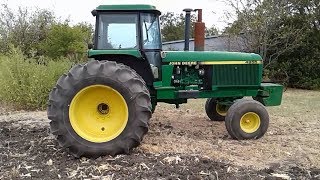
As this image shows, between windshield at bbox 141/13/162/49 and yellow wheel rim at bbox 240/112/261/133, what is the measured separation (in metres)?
1.72

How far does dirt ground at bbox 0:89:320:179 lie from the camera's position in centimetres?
507

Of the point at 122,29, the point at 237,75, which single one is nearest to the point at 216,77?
the point at 237,75

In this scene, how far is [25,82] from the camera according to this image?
1149cm

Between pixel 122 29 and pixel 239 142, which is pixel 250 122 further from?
pixel 122 29

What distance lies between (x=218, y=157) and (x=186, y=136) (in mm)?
1483

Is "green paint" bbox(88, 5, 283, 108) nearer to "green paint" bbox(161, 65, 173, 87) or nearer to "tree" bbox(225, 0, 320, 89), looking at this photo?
"green paint" bbox(161, 65, 173, 87)

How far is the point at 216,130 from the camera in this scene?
314 inches

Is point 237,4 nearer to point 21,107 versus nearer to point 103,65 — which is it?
point 21,107

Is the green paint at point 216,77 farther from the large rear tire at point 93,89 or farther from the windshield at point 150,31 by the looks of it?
the large rear tire at point 93,89

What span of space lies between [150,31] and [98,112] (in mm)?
1647

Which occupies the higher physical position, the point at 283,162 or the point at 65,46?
the point at 65,46

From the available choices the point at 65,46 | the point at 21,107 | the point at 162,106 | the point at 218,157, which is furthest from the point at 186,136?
the point at 65,46

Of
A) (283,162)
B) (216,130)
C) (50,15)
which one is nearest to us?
(283,162)

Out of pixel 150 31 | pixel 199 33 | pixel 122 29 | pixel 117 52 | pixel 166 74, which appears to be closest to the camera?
pixel 117 52
